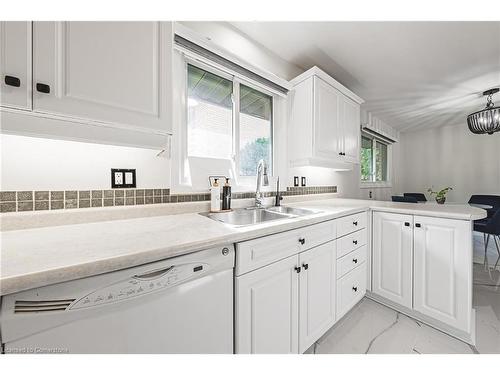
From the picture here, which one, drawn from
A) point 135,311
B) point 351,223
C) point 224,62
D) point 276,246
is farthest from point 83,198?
point 351,223

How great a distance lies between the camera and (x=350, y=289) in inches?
61.7

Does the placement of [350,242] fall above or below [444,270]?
above

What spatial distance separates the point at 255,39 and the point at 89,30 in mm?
1386

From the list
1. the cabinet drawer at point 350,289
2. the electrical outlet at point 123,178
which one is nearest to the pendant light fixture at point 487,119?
the cabinet drawer at point 350,289

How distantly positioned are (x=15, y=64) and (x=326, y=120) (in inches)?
80.1

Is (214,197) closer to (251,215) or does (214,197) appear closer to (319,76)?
(251,215)

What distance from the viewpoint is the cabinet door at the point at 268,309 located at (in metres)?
0.88

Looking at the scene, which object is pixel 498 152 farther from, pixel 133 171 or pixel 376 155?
pixel 133 171

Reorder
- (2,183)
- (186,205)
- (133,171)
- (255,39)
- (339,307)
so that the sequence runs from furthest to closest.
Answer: (255,39) → (339,307) → (186,205) → (133,171) → (2,183)

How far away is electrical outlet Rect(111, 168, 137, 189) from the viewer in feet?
3.54

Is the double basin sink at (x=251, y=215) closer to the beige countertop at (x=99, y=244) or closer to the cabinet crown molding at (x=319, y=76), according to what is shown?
the beige countertop at (x=99, y=244)

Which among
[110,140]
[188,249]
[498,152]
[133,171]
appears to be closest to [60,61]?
[110,140]

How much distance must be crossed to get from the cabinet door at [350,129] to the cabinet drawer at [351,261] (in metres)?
1.04

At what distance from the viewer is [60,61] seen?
2.38 feet
